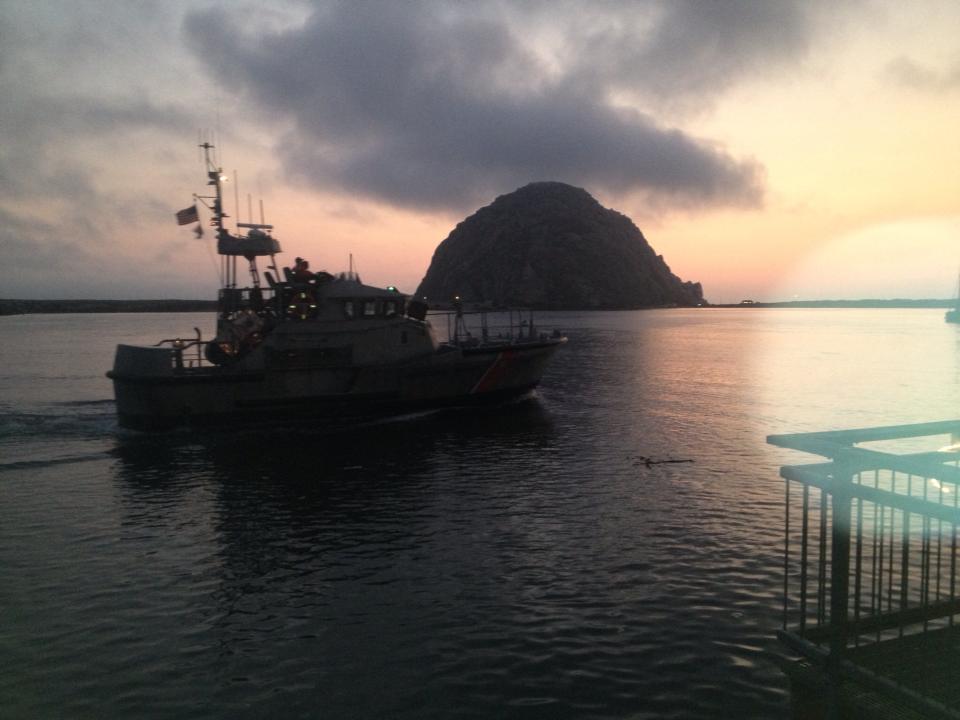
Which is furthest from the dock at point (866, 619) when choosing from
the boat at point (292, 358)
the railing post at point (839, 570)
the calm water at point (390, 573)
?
the boat at point (292, 358)

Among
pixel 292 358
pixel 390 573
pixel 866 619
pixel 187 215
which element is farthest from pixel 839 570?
pixel 187 215

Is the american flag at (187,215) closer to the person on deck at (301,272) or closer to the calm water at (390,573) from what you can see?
the person on deck at (301,272)

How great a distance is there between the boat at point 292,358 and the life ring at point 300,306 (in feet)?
0.16

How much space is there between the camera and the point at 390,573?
14.7 m

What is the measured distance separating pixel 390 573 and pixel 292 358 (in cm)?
1900

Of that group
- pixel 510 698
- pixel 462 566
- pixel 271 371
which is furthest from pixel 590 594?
pixel 271 371

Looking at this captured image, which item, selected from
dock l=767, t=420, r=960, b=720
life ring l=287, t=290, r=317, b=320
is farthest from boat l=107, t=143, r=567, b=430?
dock l=767, t=420, r=960, b=720

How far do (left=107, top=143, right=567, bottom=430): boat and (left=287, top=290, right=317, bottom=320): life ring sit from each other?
48 millimetres

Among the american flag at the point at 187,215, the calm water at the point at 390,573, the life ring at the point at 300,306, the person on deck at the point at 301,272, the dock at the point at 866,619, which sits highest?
the american flag at the point at 187,215

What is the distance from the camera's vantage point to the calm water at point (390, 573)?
33.0 feet

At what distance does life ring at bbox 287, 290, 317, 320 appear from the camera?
32.0 m

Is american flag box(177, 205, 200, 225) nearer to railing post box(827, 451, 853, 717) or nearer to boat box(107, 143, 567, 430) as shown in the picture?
boat box(107, 143, 567, 430)

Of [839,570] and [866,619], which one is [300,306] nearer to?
[866,619]

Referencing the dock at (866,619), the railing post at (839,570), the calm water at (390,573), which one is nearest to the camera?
the dock at (866,619)
